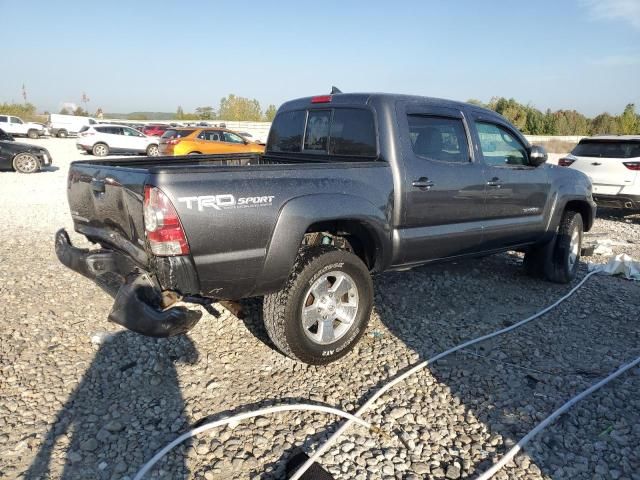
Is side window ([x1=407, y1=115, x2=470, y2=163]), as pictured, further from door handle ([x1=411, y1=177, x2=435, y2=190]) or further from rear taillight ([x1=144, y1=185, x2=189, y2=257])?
rear taillight ([x1=144, y1=185, x2=189, y2=257])

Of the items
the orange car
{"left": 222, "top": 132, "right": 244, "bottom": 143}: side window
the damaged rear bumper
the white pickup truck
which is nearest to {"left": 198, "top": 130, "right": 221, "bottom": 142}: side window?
the orange car

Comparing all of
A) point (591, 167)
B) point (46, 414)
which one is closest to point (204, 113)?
point (591, 167)

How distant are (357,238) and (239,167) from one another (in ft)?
4.32

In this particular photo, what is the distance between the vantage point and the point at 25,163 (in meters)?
14.9

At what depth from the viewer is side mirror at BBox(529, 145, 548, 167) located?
473cm

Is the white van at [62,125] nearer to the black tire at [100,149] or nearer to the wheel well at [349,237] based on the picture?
the black tire at [100,149]

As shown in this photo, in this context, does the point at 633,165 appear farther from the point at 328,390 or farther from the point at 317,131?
the point at 328,390

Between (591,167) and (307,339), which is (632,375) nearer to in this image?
(307,339)

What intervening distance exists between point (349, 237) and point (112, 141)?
20518 millimetres

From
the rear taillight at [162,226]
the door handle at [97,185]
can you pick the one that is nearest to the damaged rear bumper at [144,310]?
the rear taillight at [162,226]

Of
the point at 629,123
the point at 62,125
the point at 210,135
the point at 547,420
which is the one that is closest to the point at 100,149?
the point at 210,135

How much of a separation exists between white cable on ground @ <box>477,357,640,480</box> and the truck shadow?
1579 mm

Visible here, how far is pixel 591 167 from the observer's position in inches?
359

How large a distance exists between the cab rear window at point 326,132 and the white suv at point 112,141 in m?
17.7
